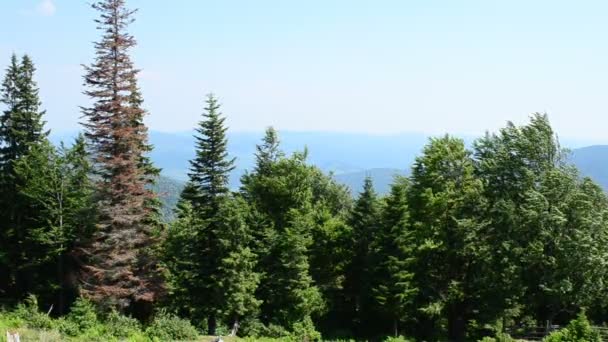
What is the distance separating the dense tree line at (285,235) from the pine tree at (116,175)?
0.27 feet

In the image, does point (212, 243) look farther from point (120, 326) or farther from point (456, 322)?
point (456, 322)

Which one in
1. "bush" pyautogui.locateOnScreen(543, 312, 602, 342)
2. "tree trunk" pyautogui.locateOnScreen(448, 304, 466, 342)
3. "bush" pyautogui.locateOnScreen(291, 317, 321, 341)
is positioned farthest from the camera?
"tree trunk" pyautogui.locateOnScreen(448, 304, 466, 342)

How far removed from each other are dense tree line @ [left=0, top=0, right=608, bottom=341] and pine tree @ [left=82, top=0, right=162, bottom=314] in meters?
0.08

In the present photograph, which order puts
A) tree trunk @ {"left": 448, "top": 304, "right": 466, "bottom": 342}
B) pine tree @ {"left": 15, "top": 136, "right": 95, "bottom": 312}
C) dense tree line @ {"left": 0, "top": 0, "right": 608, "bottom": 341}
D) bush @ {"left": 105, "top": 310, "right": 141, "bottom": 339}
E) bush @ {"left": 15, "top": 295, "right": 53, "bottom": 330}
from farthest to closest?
tree trunk @ {"left": 448, "top": 304, "right": 466, "bottom": 342} → pine tree @ {"left": 15, "top": 136, "right": 95, "bottom": 312} → dense tree line @ {"left": 0, "top": 0, "right": 608, "bottom": 341} → bush @ {"left": 15, "top": 295, "right": 53, "bottom": 330} → bush @ {"left": 105, "top": 310, "right": 141, "bottom": 339}

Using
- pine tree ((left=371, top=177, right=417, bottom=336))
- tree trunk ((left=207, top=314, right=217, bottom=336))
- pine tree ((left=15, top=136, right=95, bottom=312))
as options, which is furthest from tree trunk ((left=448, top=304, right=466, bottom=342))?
pine tree ((left=15, top=136, right=95, bottom=312))

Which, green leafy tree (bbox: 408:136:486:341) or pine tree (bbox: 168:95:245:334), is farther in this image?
green leafy tree (bbox: 408:136:486:341)

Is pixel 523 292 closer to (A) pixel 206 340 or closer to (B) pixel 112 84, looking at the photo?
(A) pixel 206 340

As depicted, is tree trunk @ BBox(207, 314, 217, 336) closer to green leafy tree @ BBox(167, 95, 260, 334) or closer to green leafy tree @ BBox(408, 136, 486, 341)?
green leafy tree @ BBox(167, 95, 260, 334)

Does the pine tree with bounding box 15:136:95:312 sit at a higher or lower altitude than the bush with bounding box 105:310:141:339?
higher

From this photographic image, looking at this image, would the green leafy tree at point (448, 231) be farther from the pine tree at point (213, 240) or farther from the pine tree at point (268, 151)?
the pine tree at point (268, 151)

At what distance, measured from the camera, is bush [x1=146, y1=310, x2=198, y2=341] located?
33.2m

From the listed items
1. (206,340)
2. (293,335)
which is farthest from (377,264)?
(206,340)

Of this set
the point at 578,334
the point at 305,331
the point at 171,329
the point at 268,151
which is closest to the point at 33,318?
the point at 171,329

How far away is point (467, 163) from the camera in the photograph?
142ft
